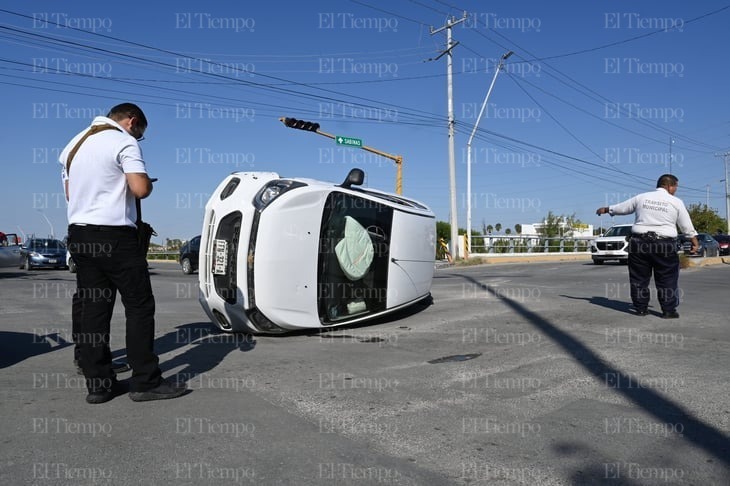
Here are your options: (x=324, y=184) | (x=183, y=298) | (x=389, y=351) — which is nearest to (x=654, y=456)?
(x=389, y=351)

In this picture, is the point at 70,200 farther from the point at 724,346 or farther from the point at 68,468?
the point at 724,346

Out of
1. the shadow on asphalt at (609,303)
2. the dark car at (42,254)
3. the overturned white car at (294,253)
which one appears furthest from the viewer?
the dark car at (42,254)

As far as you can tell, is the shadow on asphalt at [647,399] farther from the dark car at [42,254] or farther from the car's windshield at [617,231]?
the dark car at [42,254]

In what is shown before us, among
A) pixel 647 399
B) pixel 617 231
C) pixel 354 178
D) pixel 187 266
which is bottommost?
pixel 647 399

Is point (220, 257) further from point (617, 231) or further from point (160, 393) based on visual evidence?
point (617, 231)

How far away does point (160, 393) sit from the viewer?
3.75m

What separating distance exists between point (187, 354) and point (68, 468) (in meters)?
2.55

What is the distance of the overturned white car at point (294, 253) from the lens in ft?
18.1

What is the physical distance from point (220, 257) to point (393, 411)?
2933 millimetres

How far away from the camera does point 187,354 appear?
5.23 m

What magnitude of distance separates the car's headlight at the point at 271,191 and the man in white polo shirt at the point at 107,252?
1.86 metres

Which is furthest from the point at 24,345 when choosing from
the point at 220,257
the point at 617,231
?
the point at 617,231

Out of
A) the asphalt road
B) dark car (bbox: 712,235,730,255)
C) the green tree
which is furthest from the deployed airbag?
the green tree

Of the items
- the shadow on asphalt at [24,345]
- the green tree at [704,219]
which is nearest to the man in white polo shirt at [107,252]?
the shadow on asphalt at [24,345]
